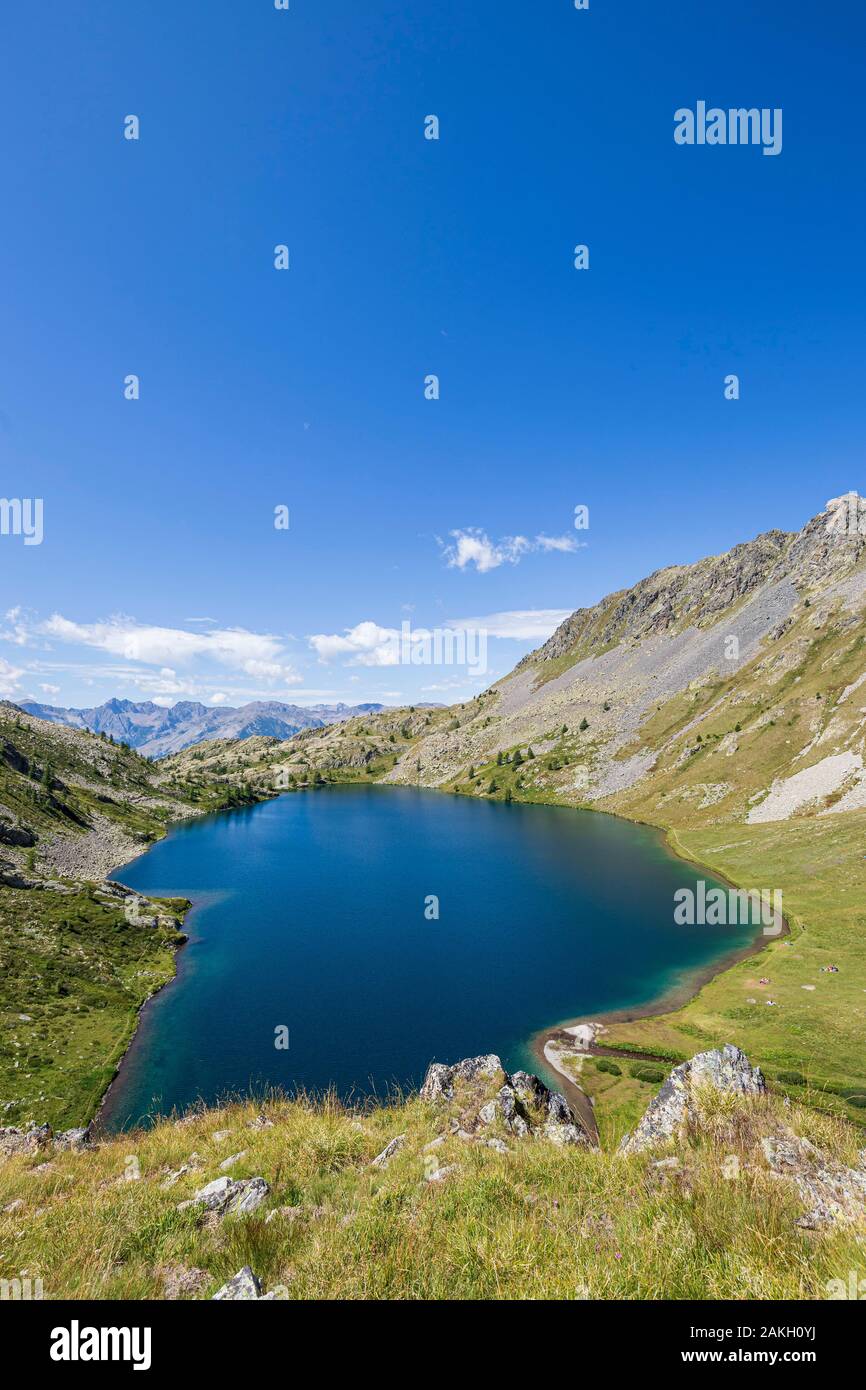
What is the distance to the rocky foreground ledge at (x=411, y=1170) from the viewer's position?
9070 millimetres

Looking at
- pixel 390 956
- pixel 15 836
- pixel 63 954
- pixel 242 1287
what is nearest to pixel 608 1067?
pixel 390 956

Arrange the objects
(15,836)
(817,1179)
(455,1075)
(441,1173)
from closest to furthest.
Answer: (817,1179), (441,1173), (455,1075), (15,836)

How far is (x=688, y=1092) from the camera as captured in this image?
15609 millimetres

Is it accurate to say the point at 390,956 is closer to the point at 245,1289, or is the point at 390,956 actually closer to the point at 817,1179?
the point at 817,1179

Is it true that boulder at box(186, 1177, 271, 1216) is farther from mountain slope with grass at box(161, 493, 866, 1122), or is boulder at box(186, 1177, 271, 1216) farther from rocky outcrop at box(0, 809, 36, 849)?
rocky outcrop at box(0, 809, 36, 849)

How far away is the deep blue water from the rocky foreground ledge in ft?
85.5

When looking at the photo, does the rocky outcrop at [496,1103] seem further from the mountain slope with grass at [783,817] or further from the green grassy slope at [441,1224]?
the mountain slope with grass at [783,817]

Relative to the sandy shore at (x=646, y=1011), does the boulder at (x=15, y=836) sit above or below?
above

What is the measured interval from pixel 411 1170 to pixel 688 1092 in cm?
845

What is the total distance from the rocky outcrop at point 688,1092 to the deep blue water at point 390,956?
26174 mm

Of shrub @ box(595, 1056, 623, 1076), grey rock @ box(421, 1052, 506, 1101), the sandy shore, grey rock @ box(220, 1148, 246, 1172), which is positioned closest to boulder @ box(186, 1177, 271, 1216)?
grey rock @ box(220, 1148, 246, 1172)

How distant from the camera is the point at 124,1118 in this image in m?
38.0

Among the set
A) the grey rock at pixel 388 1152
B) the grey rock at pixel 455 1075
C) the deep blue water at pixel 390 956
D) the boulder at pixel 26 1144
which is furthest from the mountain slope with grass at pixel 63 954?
the grey rock at pixel 388 1152

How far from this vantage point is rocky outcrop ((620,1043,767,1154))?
45.4 feet
